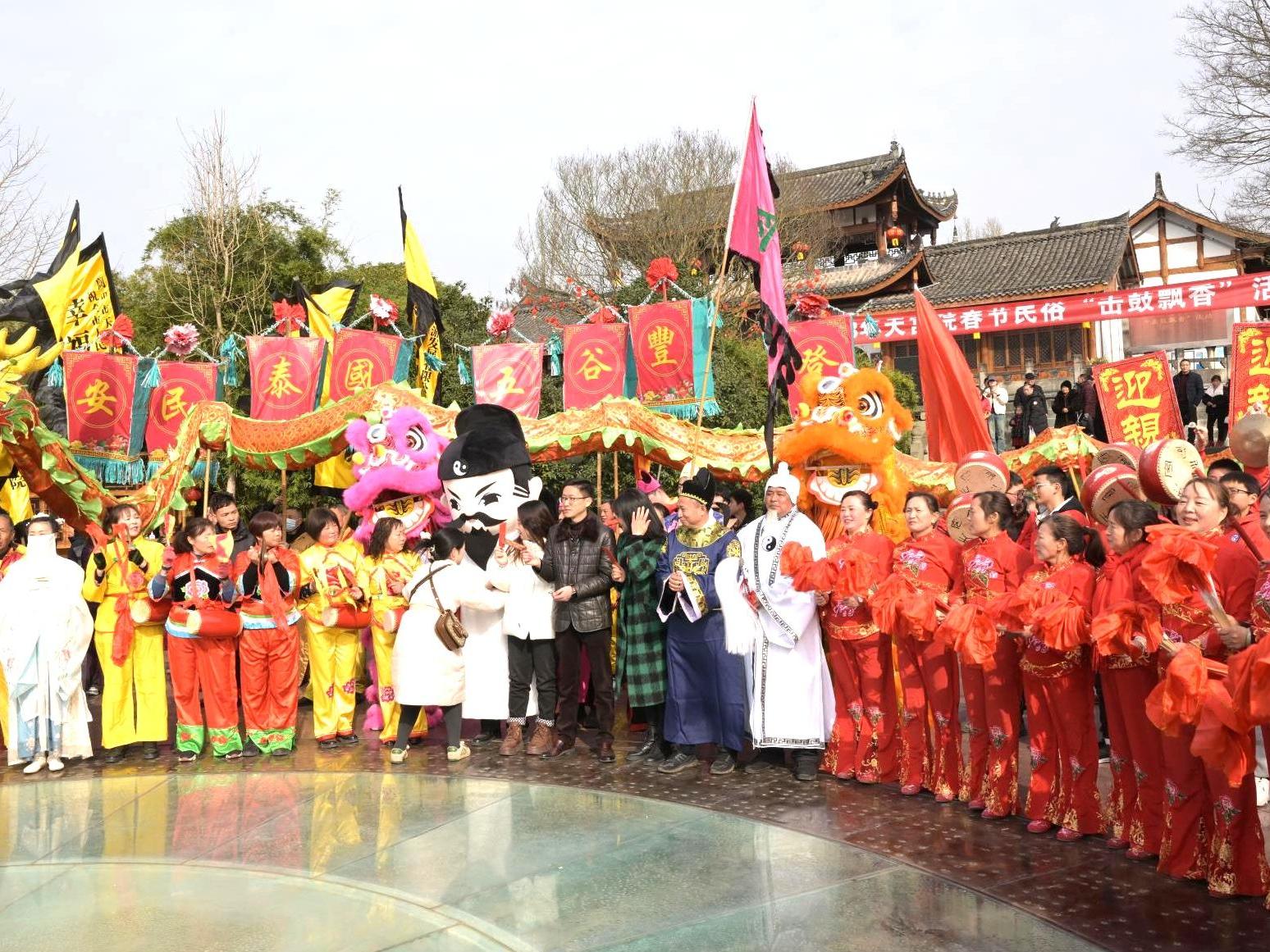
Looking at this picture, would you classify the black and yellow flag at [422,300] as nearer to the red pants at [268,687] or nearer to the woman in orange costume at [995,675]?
the red pants at [268,687]

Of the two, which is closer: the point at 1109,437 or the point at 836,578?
the point at 836,578

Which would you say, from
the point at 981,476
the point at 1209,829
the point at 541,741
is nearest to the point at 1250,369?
the point at 981,476

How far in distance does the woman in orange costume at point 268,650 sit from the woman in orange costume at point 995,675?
3754 millimetres

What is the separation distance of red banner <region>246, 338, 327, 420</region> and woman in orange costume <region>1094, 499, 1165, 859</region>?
7740mm

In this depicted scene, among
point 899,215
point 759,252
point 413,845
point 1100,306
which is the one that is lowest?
point 413,845

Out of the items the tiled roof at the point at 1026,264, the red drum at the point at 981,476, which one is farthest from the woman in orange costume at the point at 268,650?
the tiled roof at the point at 1026,264

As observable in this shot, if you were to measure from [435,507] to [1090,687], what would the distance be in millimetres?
4382

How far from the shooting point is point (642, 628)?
613 cm

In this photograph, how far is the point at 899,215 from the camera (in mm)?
33812

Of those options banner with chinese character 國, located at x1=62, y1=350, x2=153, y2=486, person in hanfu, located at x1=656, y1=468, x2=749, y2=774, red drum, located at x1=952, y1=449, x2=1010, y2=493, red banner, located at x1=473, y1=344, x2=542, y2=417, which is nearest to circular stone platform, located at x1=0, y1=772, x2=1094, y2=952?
person in hanfu, located at x1=656, y1=468, x2=749, y2=774

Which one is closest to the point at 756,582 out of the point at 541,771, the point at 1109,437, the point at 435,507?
the point at 541,771

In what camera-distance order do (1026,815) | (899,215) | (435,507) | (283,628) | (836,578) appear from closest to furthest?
1. (1026,815)
2. (836,578)
3. (283,628)
4. (435,507)
5. (899,215)

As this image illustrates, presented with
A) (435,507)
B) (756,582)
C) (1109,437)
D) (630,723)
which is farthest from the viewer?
(1109,437)

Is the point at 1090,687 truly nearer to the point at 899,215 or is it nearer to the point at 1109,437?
the point at 1109,437
